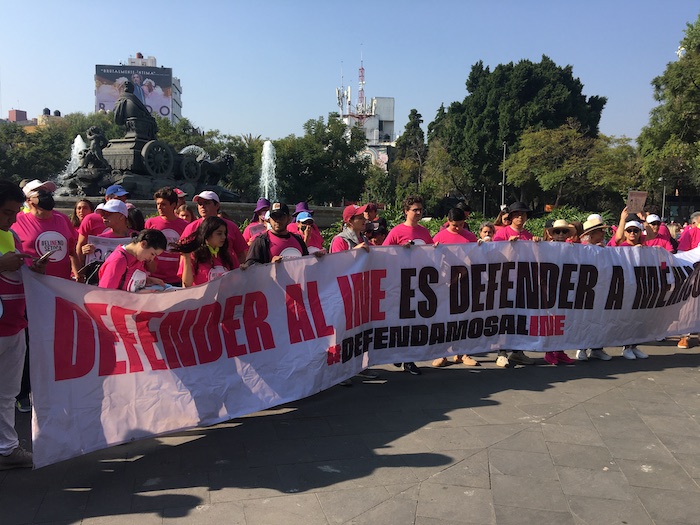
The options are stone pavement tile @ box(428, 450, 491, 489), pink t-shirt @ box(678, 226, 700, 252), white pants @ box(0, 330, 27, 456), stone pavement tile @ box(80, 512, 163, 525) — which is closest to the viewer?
stone pavement tile @ box(80, 512, 163, 525)

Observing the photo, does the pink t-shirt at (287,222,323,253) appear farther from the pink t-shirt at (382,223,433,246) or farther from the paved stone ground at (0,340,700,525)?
the paved stone ground at (0,340,700,525)

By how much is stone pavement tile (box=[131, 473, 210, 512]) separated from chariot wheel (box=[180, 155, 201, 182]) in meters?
15.8

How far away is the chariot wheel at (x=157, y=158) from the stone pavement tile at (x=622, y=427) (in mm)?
15343

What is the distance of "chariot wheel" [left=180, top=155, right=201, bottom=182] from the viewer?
1817 centimetres

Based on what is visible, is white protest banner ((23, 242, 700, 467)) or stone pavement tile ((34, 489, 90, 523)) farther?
white protest banner ((23, 242, 700, 467))

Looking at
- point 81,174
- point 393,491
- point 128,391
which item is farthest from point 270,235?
point 81,174

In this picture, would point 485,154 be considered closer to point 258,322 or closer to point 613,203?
point 613,203

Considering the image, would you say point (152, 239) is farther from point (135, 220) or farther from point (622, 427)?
point (622, 427)

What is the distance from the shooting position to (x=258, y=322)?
440 cm

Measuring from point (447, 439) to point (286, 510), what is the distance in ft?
4.90

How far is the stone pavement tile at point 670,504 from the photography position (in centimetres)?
317

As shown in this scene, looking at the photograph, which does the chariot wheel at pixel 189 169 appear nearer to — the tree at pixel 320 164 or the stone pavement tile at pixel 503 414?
the stone pavement tile at pixel 503 414

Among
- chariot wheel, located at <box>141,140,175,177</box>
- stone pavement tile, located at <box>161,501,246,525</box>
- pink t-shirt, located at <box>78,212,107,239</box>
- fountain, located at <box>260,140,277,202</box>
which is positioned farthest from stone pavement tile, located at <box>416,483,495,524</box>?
fountain, located at <box>260,140,277,202</box>

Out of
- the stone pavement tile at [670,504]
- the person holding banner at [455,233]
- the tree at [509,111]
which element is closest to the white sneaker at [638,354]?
the person holding banner at [455,233]
